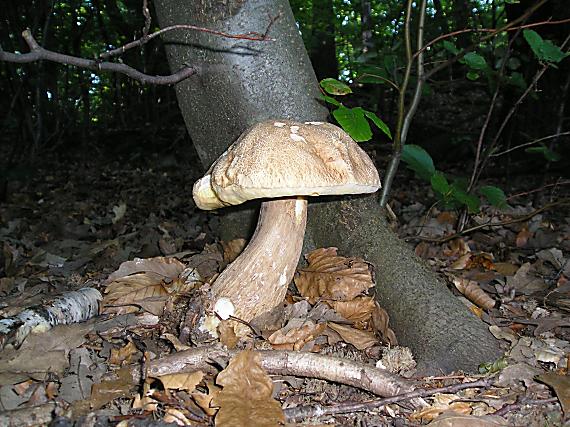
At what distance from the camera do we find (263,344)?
2.22m

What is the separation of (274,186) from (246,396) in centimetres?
84

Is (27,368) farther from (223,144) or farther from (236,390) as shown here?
(223,144)

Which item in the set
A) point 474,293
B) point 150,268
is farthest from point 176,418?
point 474,293

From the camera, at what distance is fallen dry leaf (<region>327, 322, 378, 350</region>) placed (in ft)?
7.49

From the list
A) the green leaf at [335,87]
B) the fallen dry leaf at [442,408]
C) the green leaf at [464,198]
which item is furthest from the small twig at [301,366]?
the green leaf at [464,198]

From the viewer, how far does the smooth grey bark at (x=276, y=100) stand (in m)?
2.52

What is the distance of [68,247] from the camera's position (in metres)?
4.62

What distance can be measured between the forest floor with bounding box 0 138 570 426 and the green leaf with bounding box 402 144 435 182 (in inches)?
27.1

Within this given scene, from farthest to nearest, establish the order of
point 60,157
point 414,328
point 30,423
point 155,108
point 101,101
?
point 101,101
point 155,108
point 60,157
point 414,328
point 30,423

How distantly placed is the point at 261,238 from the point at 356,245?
2.09ft

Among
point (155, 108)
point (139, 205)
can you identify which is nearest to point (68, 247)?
point (139, 205)

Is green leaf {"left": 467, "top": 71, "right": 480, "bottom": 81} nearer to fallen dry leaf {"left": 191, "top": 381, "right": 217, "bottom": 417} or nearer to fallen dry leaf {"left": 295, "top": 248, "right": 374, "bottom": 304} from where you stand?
fallen dry leaf {"left": 295, "top": 248, "right": 374, "bottom": 304}

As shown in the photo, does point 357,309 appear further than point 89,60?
Yes

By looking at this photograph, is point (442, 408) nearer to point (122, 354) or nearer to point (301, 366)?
point (301, 366)
